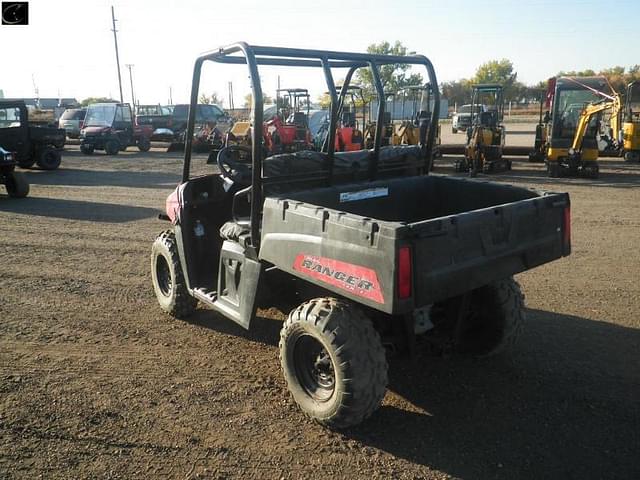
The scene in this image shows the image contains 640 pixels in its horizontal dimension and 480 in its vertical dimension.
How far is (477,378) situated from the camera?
383cm

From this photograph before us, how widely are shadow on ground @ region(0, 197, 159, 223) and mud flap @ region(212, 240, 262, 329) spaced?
572cm

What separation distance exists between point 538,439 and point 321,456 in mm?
1231

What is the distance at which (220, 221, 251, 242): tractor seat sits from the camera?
12.6ft

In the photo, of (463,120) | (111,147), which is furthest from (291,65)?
(463,120)

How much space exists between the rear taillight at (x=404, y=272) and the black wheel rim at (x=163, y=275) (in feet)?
9.94

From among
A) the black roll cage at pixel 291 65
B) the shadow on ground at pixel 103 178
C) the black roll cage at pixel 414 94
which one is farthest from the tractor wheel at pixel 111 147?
the black roll cage at pixel 291 65

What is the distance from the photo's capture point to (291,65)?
429cm

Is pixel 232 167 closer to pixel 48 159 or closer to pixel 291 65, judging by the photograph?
pixel 291 65

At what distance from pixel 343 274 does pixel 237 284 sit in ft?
4.21

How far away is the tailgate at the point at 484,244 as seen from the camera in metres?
2.74

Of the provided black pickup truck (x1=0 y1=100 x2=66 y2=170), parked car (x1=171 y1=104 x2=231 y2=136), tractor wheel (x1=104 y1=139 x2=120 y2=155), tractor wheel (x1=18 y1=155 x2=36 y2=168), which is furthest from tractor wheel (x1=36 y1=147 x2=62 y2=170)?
parked car (x1=171 y1=104 x2=231 y2=136)

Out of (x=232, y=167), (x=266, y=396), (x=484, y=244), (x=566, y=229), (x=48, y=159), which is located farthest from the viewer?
(x=48, y=159)

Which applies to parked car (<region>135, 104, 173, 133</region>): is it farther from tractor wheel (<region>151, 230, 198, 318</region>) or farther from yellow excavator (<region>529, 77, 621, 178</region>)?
tractor wheel (<region>151, 230, 198, 318</region>)

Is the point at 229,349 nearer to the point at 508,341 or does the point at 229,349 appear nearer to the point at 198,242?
the point at 198,242
